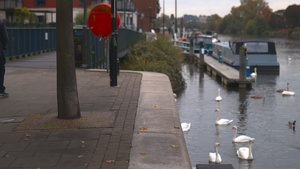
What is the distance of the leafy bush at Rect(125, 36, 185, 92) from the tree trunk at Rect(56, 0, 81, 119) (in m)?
11.0

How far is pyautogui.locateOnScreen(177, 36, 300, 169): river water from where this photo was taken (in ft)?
32.2

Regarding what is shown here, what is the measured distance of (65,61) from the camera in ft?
24.4

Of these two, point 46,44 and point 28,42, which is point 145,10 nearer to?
point 46,44

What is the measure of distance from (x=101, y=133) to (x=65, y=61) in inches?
56.5

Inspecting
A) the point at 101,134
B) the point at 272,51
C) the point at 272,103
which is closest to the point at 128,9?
the point at 272,51

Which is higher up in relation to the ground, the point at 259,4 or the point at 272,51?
the point at 259,4

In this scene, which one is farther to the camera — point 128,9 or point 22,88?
point 128,9

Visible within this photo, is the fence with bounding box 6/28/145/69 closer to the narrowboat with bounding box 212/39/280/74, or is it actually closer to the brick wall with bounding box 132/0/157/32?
the narrowboat with bounding box 212/39/280/74

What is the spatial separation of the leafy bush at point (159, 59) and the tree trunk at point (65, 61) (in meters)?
11.0

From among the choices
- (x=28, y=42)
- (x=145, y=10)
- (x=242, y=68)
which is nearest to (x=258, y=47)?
(x=242, y=68)

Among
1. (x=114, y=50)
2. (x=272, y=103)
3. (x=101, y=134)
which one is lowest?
(x=272, y=103)

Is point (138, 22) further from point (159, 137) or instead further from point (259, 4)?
point (259, 4)

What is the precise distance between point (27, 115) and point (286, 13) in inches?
4838

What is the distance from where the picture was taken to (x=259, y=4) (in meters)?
162
